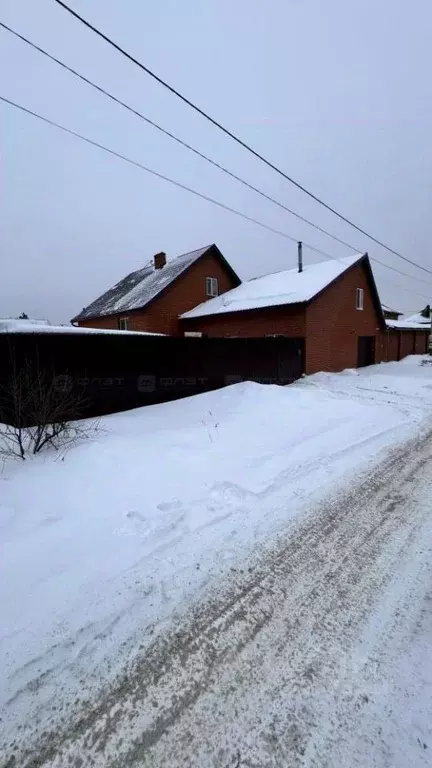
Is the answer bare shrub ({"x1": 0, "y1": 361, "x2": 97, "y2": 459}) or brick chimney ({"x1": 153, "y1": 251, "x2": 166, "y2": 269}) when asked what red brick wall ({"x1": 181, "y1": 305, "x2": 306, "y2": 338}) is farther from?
bare shrub ({"x1": 0, "y1": 361, "x2": 97, "y2": 459})

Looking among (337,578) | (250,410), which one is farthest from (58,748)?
(250,410)

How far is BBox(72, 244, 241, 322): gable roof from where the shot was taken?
20516 millimetres

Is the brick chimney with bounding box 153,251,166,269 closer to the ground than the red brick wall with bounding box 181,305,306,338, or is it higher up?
higher up

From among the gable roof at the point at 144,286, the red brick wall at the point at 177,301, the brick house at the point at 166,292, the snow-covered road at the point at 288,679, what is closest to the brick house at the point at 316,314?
the red brick wall at the point at 177,301

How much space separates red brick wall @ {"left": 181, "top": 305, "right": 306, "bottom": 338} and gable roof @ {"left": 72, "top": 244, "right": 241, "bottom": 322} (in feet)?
9.22

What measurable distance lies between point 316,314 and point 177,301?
9.33 m

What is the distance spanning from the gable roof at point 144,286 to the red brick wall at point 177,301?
335 millimetres

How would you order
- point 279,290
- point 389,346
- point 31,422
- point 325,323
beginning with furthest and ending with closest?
point 389,346 < point 279,290 < point 325,323 < point 31,422

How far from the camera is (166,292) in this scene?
2020cm

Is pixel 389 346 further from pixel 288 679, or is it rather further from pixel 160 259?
pixel 288 679

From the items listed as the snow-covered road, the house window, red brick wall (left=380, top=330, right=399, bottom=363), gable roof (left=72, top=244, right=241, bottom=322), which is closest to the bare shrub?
the snow-covered road

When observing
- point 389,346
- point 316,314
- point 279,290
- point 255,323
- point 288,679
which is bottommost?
point 288,679

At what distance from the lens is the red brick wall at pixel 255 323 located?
15172mm

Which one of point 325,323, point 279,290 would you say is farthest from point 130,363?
point 279,290
